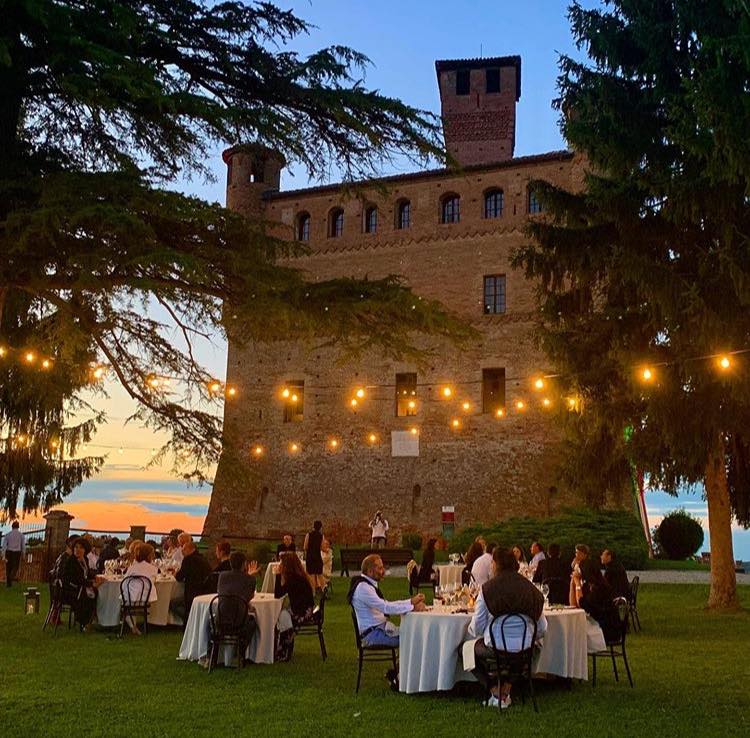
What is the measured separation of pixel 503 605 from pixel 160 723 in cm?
268

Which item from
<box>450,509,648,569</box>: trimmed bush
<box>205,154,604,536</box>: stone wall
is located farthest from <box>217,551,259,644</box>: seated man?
<box>205,154,604,536</box>: stone wall

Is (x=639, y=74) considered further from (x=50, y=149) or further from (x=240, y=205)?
(x=240, y=205)

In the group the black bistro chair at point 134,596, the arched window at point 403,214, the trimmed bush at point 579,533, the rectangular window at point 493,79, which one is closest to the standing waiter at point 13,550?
the black bistro chair at point 134,596

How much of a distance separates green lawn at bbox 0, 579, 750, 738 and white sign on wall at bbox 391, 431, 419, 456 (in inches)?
730

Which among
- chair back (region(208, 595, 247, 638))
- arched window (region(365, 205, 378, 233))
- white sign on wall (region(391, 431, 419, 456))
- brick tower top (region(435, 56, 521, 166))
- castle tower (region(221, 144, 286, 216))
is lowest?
chair back (region(208, 595, 247, 638))

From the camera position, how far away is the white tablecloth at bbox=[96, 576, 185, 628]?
11.5 m

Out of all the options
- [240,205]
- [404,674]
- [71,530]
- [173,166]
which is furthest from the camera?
[240,205]

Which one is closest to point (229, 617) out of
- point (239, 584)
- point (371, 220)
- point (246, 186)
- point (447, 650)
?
point (239, 584)

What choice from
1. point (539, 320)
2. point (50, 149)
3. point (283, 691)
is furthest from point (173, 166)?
point (539, 320)

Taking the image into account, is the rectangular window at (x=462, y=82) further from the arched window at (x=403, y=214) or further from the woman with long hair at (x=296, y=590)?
the woman with long hair at (x=296, y=590)

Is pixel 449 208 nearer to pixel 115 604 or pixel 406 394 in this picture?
pixel 406 394

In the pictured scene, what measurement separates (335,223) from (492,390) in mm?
8764

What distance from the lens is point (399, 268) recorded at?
99.1 ft

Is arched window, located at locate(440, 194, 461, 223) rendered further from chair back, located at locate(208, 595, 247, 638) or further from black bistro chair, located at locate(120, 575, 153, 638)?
chair back, located at locate(208, 595, 247, 638)
